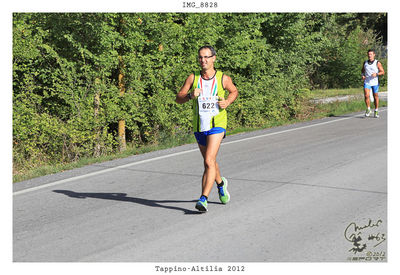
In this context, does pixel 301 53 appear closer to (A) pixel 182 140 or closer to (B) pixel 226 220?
(A) pixel 182 140

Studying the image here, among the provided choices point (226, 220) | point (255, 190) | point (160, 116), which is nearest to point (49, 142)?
point (160, 116)

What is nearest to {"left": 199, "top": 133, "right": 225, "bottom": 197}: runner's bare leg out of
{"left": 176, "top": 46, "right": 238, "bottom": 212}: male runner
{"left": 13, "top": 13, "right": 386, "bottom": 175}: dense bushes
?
{"left": 176, "top": 46, "right": 238, "bottom": 212}: male runner

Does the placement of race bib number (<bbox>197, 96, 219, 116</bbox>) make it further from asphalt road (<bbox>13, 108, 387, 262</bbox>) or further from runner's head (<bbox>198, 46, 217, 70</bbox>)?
asphalt road (<bbox>13, 108, 387, 262</bbox>)

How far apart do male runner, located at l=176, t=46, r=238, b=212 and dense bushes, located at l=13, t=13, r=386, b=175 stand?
492cm

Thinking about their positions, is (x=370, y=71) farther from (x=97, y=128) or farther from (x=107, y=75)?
(x=97, y=128)

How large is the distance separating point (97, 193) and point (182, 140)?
4.70 meters

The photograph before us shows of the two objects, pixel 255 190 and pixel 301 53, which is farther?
pixel 301 53

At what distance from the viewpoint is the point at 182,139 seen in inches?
471

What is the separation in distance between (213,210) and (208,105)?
132cm

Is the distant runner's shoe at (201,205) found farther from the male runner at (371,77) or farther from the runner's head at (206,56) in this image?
the male runner at (371,77)

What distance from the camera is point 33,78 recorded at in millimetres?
11148
